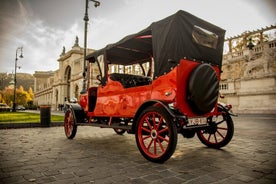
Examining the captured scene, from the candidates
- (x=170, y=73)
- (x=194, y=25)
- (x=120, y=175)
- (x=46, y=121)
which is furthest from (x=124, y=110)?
(x=46, y=121)

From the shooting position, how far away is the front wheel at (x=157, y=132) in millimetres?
2998

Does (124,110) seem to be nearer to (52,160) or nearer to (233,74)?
(52,160)

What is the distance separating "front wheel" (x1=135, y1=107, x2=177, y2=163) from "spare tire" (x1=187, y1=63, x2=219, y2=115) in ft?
2.02

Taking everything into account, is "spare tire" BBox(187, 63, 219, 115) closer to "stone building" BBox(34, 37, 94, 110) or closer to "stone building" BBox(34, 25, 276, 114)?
"stone building" BBox(34, 25, 276, 114)

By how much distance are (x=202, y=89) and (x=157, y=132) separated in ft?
3.63

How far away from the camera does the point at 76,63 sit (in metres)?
47.5

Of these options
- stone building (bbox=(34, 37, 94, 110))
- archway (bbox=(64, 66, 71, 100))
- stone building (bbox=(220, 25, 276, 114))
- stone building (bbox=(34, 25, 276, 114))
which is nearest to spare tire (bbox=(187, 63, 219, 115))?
stone building (bbox=(34, 25, 276, 114))

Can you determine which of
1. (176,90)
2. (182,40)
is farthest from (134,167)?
(182,40)

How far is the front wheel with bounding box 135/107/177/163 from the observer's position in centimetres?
300

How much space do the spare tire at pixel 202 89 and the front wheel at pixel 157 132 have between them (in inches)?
24.3

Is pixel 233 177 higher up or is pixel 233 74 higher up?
pixel 233 74

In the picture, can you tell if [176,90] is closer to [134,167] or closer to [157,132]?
[157,132]

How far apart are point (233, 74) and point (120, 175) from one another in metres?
25.7

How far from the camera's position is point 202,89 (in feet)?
11.3
